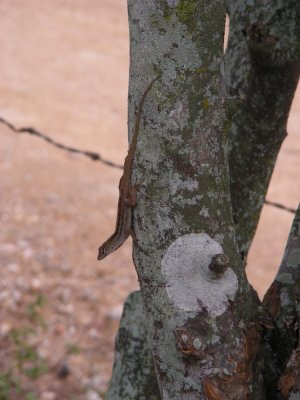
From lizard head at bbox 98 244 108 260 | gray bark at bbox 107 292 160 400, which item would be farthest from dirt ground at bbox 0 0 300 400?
lizard head at bbox 98 244 108 260

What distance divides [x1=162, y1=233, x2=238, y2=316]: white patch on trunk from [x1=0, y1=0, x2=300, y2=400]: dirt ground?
2.30 meters

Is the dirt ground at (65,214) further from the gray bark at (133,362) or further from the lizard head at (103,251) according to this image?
the lizard head at (103,251)

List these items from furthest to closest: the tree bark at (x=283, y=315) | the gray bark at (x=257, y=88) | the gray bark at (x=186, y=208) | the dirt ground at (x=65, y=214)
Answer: the dirt ground at (x=65, y=214) → the gray bark at (x=257, y=88) → the tree bark at (x=283, y=315) → the gray bark at (x=186, y=208)

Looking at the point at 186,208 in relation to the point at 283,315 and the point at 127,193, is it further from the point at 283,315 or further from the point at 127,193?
the point at 283,315

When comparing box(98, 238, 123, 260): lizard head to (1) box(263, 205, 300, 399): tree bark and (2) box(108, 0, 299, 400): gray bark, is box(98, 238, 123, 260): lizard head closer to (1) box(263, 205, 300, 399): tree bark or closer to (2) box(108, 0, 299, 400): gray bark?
(2) box(108, 0, 299, 400): gray bark

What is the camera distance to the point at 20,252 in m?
4.42

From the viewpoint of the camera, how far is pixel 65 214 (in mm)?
5051

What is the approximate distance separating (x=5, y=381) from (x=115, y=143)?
3503mm

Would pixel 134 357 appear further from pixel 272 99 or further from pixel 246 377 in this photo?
pixel 272 99

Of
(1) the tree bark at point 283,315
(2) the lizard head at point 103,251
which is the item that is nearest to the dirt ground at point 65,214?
(2) the lizard head at point 103,251

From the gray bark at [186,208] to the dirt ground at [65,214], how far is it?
7.44ft

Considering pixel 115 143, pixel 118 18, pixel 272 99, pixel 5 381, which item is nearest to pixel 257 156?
pixel 272 99

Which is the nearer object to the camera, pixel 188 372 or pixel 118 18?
pixel 188 372

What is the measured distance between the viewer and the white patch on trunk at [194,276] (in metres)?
1.20
